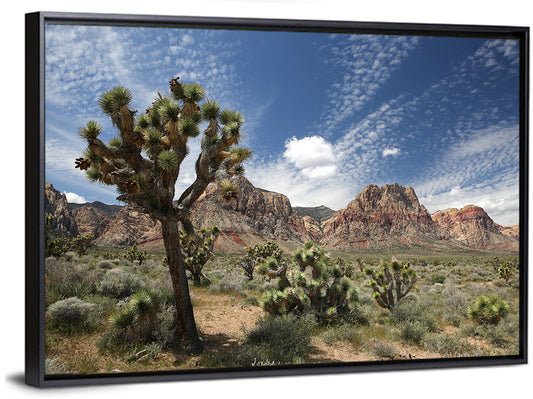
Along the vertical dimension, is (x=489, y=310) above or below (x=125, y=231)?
above

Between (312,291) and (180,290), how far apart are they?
3118 millimetres

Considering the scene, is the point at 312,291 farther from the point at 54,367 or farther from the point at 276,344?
the point at 54,367

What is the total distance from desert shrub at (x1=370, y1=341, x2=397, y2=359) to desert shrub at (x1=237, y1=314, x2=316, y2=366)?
1.18 metres

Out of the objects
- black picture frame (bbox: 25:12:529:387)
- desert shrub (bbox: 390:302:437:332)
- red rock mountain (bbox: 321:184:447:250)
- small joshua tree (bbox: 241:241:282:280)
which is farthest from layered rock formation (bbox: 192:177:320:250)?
black picture frame (bbox: 25:12:529:387)

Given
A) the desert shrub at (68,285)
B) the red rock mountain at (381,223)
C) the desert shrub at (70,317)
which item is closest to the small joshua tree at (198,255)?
the desert shrub at (68,285)

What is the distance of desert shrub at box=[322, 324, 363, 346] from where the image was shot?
17.4ft

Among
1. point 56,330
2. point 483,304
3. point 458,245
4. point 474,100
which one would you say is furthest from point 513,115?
point 458,245

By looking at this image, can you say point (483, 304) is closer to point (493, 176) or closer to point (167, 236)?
point (493, 176)

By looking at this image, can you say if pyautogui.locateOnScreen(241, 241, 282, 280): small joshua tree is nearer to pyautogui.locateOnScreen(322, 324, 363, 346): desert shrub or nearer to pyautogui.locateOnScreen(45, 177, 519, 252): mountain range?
pyautogui.locateOnScreen(322, 324, 363, 346): desert shrub

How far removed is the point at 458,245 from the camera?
26.6 m

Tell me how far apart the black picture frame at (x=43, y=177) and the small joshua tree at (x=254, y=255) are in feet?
29.8

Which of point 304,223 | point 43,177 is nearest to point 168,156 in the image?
point 43,177

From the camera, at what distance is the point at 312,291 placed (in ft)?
20.7

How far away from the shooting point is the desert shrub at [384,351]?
477 cm
